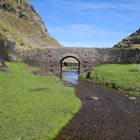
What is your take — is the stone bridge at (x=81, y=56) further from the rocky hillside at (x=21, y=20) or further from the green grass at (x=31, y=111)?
the rocky hillside at (x=21, y=20)

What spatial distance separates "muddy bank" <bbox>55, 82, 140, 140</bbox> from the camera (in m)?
29.8

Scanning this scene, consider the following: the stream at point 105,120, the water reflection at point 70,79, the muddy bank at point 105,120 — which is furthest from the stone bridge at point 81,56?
the muddy bank at point 105,120

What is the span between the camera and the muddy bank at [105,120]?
29.8 m

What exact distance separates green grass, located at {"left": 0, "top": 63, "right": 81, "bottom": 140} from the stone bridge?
135ft

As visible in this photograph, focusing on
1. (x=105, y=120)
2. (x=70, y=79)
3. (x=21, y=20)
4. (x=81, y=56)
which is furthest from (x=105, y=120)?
(x=21, y=20)

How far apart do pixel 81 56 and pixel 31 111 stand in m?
60.1

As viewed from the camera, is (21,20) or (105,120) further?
(21,20)

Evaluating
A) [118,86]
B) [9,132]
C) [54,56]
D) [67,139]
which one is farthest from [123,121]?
[54,56]

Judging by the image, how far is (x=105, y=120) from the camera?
35.1m

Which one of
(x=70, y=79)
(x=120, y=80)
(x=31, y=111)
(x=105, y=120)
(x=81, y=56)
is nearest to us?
(x=31, y=111)

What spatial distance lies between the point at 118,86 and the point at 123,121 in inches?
956

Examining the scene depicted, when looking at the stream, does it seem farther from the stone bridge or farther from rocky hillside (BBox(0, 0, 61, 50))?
rocky hillside (BBox(0, 0, 61, 50))

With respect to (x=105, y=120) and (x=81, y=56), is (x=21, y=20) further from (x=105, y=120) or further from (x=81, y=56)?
(x=105, y=120)

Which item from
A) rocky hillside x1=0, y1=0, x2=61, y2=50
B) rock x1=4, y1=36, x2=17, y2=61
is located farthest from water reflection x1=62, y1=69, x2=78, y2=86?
rocky hillside x1=0, y1=0, x2=61, y2=50
